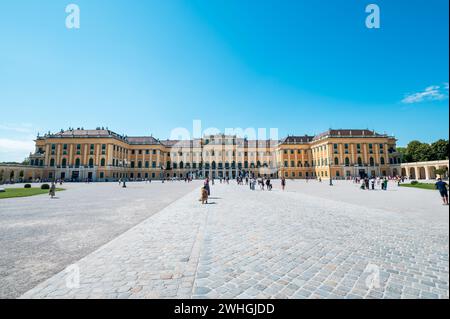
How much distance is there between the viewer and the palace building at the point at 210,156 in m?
59.4

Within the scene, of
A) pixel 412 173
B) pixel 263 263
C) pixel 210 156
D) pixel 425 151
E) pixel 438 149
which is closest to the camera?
pixel 263 263

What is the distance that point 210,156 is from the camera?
78125 millimetres

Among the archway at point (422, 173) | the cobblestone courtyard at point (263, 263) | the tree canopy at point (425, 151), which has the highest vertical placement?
the tree canopy at point (425, 151)

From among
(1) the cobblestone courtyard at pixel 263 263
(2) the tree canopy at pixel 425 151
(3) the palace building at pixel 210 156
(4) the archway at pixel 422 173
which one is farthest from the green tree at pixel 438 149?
(1) the cobblestone courtyard at pixel 263 263

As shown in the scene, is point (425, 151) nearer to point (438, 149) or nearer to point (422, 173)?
point (438, 149)

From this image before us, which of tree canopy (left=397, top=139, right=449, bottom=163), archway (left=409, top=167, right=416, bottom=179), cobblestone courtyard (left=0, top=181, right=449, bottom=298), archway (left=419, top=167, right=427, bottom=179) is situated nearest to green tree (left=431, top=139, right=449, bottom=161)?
Result: tree canopy (left=397, top=139, right=449, bottom=163)

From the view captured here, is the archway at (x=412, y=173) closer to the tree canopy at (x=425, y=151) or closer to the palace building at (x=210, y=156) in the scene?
the palace building at (x=210, y=156)

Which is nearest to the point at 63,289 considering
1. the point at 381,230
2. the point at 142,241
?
the point at 142,241

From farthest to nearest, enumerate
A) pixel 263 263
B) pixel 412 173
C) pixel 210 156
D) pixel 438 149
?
pixel 210 156 < pixel 438 149 < pixel 412 173 < pixel 263 263

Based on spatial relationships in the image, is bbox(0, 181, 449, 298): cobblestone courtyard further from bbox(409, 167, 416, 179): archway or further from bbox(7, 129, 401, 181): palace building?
bbox(409, 167, 416, 179): archway

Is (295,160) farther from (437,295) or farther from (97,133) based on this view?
(437,295)

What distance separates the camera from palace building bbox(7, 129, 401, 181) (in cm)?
5938

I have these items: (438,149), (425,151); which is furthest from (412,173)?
(425,151)
